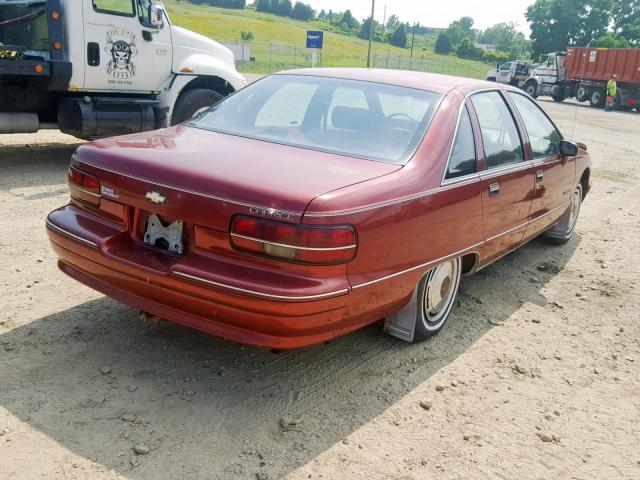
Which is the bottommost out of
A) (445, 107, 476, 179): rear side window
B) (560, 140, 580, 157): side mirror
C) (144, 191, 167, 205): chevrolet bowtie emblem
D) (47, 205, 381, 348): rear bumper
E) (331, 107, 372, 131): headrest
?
(47, 205, 381, 348): rear bumper

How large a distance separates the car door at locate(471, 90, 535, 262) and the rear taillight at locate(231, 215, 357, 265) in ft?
4.85

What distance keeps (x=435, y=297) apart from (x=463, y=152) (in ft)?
2.90

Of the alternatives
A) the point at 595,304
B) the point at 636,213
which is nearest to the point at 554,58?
the point at 636,213

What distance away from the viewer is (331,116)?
12.7 ft

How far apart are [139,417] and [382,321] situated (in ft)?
5.17

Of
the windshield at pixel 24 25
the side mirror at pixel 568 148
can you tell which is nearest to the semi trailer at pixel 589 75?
the side mirror at pixel 568 148

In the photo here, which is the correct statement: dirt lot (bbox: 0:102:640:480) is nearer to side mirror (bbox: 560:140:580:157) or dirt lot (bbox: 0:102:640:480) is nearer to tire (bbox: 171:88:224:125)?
side mirror (bbox: 560:140:580:157)

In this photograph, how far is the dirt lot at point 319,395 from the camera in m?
2.71

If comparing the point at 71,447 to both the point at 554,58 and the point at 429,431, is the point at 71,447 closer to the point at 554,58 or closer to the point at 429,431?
the point at 429,431

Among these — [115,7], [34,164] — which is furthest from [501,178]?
[34,164]

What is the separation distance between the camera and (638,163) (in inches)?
491

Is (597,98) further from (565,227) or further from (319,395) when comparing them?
(319,395)

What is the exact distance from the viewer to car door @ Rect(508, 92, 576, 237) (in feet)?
15.6

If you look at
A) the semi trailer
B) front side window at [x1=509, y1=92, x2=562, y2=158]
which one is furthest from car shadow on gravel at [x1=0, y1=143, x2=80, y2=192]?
the semi trailer
